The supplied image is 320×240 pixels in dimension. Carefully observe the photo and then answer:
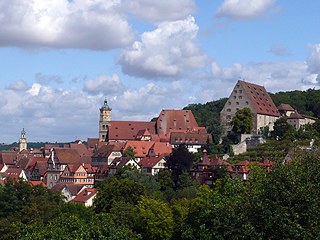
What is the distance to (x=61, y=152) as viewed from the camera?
383 feet

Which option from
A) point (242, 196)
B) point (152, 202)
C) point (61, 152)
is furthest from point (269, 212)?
point (61, 152)

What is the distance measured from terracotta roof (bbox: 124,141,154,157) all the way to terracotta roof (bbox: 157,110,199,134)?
10686mm

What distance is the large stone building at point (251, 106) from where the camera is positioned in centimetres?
10969

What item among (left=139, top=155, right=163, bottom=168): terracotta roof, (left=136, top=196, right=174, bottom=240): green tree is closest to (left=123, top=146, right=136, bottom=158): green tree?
(left=139, top=155, right=163, bottom=168): terracotta roof

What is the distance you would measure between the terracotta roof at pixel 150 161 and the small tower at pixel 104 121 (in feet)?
114

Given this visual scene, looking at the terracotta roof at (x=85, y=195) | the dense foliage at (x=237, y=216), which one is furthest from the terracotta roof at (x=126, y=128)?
the dense foliage at (x=237, y=216)

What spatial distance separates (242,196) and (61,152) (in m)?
78.4

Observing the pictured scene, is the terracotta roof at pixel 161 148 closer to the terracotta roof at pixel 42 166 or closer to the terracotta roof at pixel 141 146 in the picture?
the terracotta roof at pixel 141 146

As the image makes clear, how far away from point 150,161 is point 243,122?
14668 mm

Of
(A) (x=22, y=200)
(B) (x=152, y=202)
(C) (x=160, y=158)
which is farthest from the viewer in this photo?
(C) (x=160, y=158)

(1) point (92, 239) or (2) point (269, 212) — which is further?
(1) point (92, 239)

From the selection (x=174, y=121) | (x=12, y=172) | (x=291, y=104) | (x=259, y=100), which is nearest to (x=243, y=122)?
(x=259, y=100)

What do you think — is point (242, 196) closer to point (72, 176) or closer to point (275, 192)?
point (275, 192)

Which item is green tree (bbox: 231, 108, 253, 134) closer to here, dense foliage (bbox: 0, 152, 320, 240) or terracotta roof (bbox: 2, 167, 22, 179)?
terracotta roof (bbox: 2, 167, 22, 179)
